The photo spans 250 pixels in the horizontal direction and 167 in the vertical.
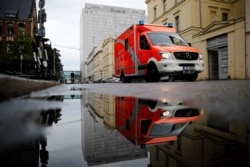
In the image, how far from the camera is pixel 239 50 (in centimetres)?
1795

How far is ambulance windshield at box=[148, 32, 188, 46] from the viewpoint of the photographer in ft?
35.6

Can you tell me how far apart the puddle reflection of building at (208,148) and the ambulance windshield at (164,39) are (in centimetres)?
977

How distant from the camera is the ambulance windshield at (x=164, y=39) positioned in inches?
427

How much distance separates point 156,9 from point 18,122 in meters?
31.0

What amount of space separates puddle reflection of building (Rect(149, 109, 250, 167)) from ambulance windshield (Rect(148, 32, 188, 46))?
9769 mm

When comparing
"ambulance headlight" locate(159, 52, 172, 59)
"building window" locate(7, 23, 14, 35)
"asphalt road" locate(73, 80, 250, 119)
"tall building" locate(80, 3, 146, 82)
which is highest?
"tall building" locate(80, 3, 146, 82)

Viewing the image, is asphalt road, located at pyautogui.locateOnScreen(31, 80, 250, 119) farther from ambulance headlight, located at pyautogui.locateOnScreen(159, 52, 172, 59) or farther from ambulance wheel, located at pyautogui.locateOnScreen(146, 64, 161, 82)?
ambulance wheel, located at pyautogui.locateOnScreen(146, 64, 161, 82)

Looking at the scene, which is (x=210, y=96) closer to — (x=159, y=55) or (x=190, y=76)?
(x=159, y=55)

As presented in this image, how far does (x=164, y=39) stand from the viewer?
1110 cm

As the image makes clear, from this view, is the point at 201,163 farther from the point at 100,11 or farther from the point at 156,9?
the point at 100,11

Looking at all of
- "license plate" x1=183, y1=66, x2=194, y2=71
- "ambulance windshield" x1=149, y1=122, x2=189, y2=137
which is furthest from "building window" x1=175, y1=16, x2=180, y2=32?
"ambulance windshield" x1=149, y1=122, x2=189, y2=137

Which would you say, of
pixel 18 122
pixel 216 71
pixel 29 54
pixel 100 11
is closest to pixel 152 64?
pixel 18 122

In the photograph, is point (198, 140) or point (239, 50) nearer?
point (198, 140)

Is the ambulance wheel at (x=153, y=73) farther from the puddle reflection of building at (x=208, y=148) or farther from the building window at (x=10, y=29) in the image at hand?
the building window at (x=10, y=29)
